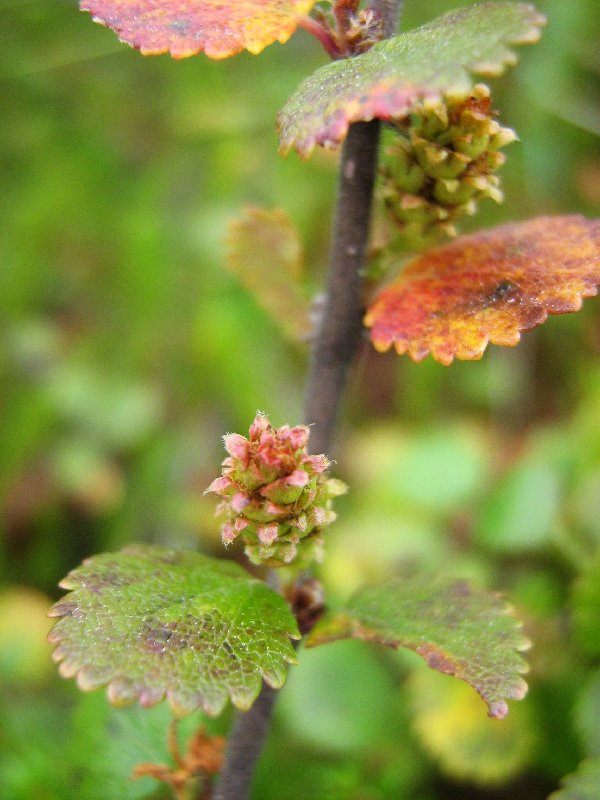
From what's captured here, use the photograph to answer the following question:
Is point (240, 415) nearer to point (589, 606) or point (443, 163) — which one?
point (589, 606)

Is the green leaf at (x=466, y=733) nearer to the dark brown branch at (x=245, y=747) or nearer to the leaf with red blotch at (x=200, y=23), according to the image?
the dark brown branch at (x=245, y=747)

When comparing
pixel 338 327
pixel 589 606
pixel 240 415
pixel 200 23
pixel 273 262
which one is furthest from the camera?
pixel 240 415

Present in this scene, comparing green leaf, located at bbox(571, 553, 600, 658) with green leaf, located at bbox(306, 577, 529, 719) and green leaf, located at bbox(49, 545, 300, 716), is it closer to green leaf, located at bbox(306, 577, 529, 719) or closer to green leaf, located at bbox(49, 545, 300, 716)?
green leaf, located at bbox(306, 577, 529, 719)

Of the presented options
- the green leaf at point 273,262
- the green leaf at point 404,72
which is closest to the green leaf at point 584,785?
the green leaf at point 273,262

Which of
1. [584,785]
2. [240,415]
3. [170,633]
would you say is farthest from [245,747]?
[240,415]

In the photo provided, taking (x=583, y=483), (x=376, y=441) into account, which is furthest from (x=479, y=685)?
(x=376, y=441)

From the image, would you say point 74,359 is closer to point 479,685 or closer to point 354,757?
point 354,757
